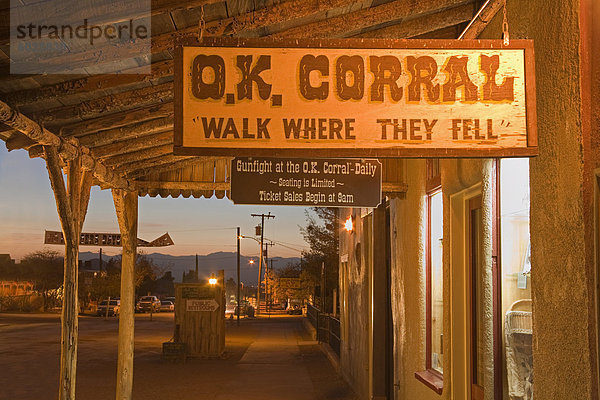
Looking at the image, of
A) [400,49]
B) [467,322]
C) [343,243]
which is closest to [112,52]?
[400,49]

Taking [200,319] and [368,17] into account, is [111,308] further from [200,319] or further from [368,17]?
[368,17]

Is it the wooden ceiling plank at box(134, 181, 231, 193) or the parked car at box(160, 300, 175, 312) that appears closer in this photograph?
the wooden ceiling plank at box(134, 181, 231, 193)

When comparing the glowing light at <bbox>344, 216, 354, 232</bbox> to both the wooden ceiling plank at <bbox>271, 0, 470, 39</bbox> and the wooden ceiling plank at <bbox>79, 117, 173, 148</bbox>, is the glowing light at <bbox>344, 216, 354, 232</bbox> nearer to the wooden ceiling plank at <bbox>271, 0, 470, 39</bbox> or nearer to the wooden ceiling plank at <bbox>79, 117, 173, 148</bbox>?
the wooden ceiling plank at <bbox>79, 117, 173, 148</bbox>

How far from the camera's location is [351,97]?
349 cm

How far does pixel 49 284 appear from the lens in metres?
68.6

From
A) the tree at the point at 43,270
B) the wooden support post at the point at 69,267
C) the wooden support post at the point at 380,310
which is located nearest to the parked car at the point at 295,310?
the tree at the point at 43,270

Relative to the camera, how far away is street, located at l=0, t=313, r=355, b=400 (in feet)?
43.0

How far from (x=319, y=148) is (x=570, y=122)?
1403mm

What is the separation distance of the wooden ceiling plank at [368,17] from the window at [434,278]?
2.39 m

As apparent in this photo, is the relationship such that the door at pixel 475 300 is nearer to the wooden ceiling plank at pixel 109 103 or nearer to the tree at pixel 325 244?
the wooden ceiling plank at pixel 109 103

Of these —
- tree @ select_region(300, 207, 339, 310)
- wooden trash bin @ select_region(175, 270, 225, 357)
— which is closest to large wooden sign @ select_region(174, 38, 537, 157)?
wooden trash bin @ select_region(175, 270, 225, 357)

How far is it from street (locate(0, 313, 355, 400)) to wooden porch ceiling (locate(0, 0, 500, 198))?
279 inches

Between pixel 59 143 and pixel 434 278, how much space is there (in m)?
4.23

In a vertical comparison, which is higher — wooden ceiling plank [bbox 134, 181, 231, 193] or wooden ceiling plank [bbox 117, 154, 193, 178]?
wooden ceiling plank [bbox 117, 154, 193, 178]
